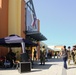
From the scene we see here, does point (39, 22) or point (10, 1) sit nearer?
point (10, 1)

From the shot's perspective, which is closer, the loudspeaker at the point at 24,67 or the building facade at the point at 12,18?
the loudspeaker at the point at 24,67

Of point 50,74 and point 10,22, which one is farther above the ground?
point 10,22

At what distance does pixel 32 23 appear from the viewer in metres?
34.8

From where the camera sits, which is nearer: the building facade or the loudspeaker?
the loudspeaker

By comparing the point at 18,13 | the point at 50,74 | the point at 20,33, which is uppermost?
the point at 18,13

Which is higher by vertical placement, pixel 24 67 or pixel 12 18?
pixel 12 18

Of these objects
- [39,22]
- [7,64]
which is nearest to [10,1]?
[7,64]

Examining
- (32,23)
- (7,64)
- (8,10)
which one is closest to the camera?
(7,64)

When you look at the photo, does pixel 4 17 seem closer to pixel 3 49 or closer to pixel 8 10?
pixel 8 10

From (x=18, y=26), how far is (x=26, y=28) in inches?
121

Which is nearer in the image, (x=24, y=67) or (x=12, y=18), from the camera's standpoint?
(x=24, y=67)

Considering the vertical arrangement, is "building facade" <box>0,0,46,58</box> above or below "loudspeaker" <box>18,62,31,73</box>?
above

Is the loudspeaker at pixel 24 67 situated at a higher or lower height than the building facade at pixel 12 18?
lower

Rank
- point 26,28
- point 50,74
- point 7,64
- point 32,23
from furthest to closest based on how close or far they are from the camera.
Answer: point 32,23
point 26,28
point 7,64
point 50,74
